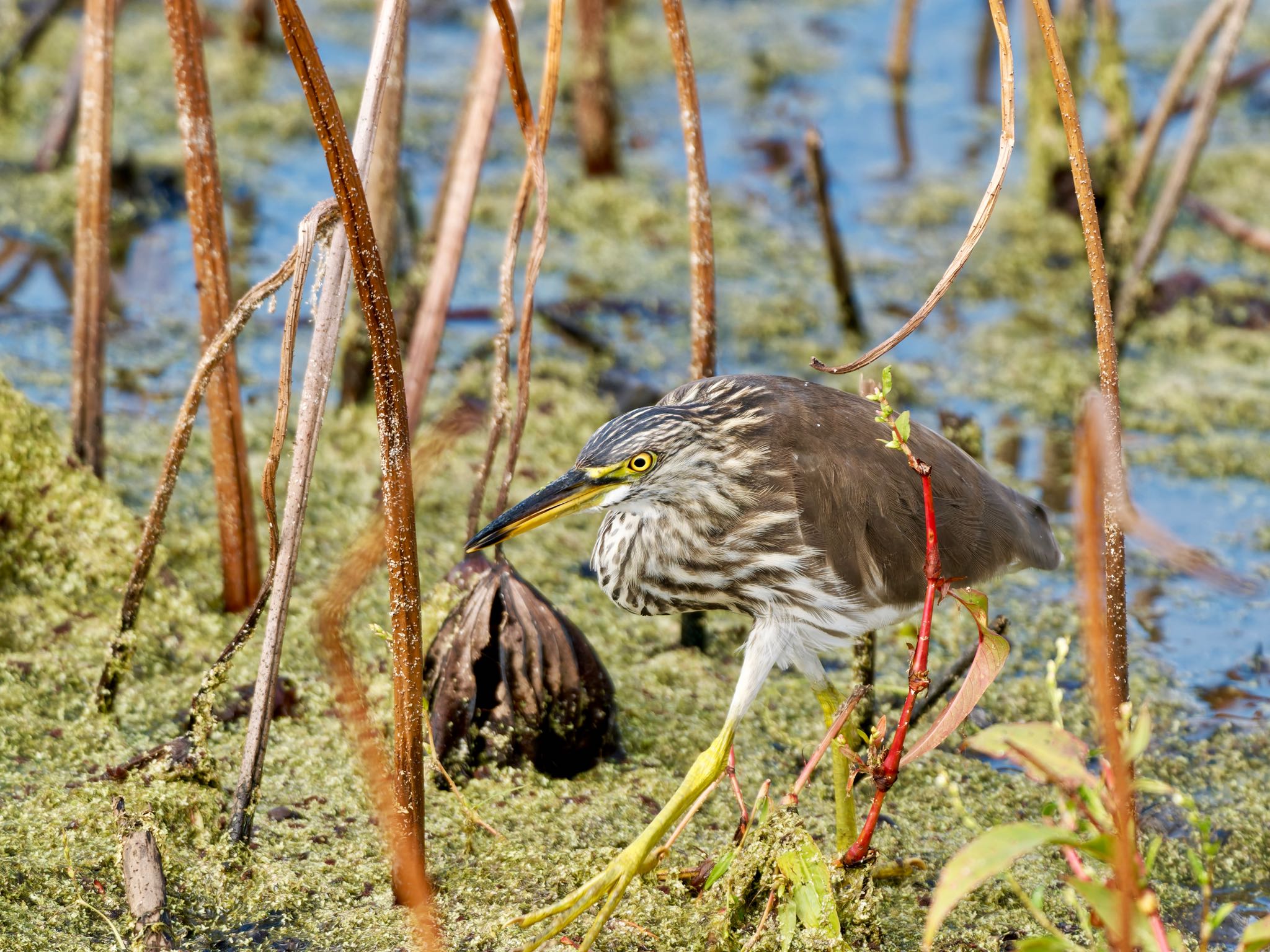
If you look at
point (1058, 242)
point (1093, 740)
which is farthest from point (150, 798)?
point (1058, 242)

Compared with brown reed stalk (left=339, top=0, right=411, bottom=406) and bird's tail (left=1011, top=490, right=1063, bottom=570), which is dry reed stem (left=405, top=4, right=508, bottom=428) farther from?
bird's tail (left=1011, top=490, right=1063, bottom=570)

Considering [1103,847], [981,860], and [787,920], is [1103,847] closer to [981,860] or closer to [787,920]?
[981,860]

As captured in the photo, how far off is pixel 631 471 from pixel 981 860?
0.99m

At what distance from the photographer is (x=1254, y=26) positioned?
6621 mm

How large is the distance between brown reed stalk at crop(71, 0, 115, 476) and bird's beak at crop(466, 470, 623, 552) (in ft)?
3.36

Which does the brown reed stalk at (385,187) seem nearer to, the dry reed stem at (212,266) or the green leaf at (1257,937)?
the dry reed stem at (212,266)

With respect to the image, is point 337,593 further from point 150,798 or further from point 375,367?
point 150,798

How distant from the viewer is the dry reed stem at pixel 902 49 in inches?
237

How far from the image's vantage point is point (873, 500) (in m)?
2.32

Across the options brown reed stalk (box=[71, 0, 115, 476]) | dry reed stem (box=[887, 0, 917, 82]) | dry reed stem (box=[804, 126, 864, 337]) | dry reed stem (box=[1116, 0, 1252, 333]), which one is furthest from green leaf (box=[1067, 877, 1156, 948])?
dry reed stem (box=[887, 0, 917, 82])

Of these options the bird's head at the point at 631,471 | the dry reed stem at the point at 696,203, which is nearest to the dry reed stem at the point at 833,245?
the dry reed stem at the point at 696,203

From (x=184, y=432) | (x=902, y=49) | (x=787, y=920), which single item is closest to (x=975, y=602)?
(x=787, y=920)

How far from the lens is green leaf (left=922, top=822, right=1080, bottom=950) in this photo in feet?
4.43

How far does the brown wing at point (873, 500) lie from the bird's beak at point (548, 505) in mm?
326
